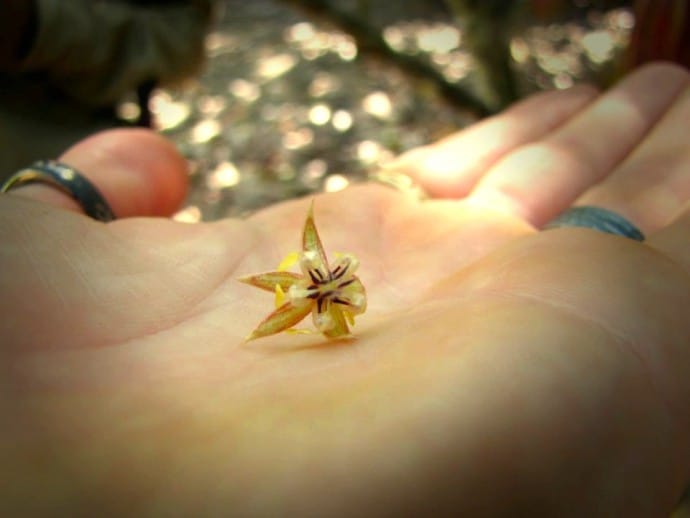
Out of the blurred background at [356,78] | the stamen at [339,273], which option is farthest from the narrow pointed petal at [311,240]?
the blurred background at [356,78]

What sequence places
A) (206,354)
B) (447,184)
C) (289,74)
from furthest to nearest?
(289,74) < (447,184) < (206,354)

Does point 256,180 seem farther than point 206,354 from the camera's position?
Yes

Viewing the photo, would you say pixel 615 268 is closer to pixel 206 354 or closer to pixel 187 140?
pixel 206 354

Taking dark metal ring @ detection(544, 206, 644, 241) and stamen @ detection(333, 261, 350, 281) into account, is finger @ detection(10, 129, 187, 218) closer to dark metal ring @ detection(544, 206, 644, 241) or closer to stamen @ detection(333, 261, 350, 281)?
stamen @ detection(333, 261, 350, 281)

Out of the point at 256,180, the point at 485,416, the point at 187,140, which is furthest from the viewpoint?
the point at 187,140

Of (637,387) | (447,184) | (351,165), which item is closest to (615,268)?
(637,387)

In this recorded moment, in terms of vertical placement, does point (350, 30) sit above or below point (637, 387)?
above

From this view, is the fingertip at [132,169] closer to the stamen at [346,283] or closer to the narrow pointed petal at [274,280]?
the narrow pointed petal at [274,280]
